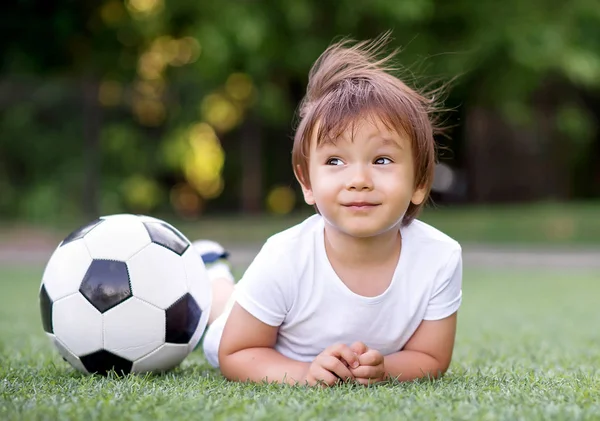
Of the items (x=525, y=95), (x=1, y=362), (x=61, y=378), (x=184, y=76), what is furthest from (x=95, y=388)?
(x=525, y=95)

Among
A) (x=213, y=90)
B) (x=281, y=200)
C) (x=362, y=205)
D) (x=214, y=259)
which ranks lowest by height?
(x=281, y=200)

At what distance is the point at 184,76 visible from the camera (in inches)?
617

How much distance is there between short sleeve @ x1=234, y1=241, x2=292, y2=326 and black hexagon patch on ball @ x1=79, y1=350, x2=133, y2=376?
54 cm

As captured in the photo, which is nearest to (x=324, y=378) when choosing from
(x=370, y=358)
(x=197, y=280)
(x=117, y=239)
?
(x=370, y=358)

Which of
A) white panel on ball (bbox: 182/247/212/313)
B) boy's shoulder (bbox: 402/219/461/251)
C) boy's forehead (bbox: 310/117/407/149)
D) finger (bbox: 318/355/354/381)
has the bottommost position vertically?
finger (bbox: 318/355/354/381)

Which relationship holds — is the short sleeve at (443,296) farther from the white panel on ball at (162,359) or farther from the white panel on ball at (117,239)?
the white panel on ball at (117,239)

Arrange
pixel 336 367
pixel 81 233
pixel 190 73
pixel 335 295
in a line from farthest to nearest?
pixel 190 73
pixel 81 233
pixel 335 295
pixel 336 367

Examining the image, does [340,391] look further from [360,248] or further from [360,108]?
[360,108]

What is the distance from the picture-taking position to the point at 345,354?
107 inches

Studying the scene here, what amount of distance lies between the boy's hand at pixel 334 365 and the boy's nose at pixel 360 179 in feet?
1.73

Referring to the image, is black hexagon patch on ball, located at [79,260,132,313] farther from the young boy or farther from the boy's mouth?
the boy's mouth

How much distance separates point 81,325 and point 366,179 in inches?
48.2

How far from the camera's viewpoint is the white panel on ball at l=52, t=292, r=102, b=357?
3.08 meters

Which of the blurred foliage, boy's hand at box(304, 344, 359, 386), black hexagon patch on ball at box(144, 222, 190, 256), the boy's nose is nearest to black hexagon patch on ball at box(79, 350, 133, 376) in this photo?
black hexagon patch on ball at box(144, 222, 190, 256)
